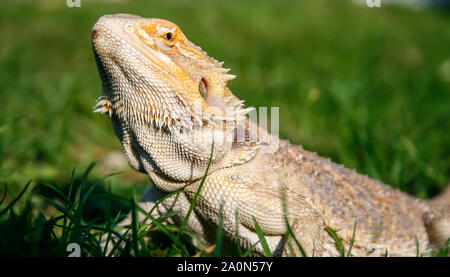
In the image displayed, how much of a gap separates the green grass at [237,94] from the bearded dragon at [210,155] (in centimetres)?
37

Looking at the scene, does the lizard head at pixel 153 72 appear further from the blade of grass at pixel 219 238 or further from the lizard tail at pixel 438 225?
the lizard tail at pixel 438 225

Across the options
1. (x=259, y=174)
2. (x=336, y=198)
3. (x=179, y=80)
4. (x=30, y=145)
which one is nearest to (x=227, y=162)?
(x=259, y=174)

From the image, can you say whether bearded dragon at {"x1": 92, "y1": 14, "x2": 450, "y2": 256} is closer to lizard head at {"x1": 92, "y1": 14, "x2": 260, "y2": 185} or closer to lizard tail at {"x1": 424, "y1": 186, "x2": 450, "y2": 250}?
lizard head at {"x1": 92, "y1": 14, "x2": 260, "y2": 185}

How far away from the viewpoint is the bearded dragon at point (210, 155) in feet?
6.54

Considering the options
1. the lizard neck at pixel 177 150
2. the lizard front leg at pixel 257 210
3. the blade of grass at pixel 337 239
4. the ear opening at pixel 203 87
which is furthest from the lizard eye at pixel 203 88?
the blade of grass at pixel 337 239

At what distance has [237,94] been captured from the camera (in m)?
5.63

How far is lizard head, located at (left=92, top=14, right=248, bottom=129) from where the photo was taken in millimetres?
1957

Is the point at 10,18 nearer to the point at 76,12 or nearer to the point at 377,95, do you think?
the point at 76,12

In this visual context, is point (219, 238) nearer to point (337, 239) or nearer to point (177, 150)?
point (177, 150)

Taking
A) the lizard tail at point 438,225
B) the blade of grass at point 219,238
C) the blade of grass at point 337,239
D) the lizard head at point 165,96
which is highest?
the lizard head at point 165,96

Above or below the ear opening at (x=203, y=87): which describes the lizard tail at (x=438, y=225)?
below

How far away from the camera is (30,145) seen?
169 inches
